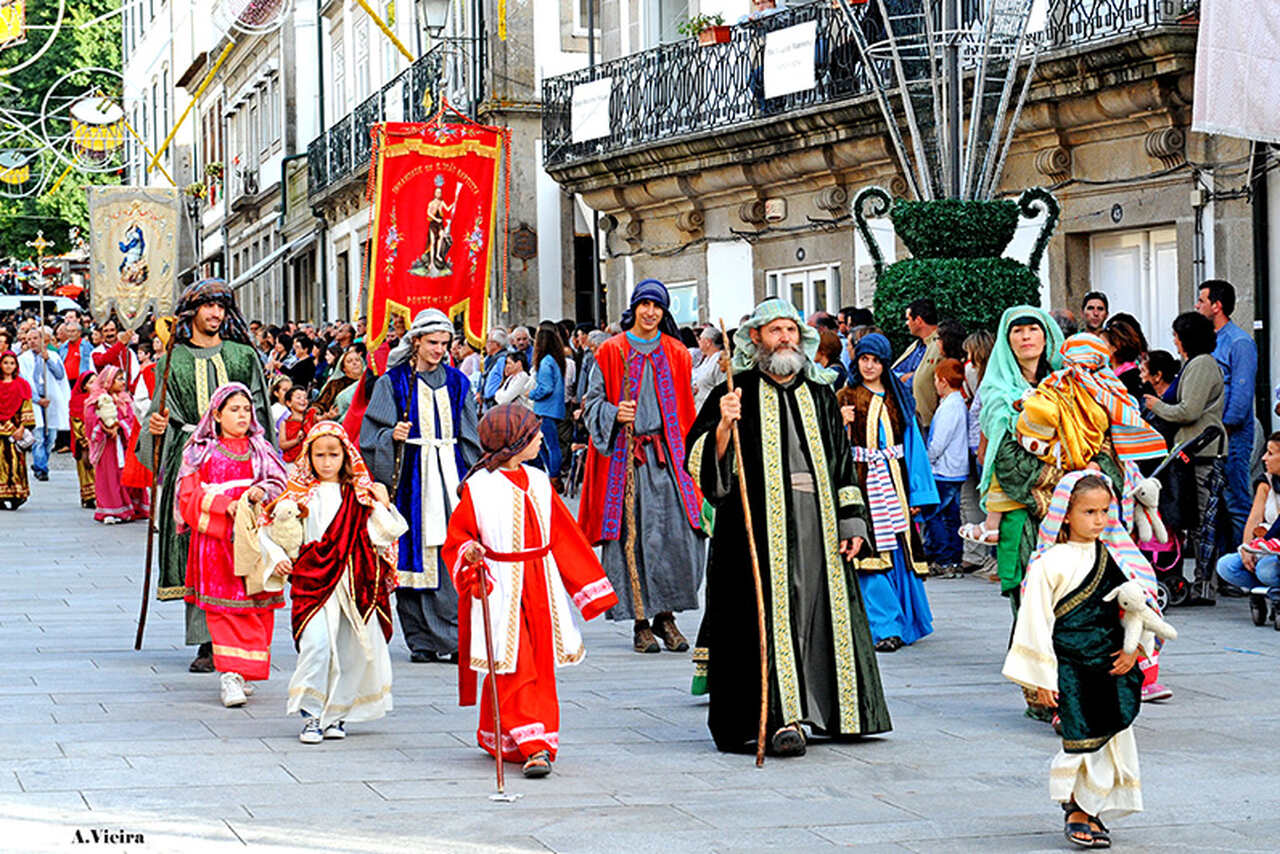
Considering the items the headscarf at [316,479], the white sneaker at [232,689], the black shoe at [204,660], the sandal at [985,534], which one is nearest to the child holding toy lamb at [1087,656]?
the sandal at [985,534]

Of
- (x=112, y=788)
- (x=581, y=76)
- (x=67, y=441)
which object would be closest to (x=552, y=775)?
(x=112, y=788)

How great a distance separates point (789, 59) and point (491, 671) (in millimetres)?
13437

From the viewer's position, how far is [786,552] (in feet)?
27.1

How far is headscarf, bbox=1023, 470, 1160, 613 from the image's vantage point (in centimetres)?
727

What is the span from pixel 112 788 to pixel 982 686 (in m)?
4.01

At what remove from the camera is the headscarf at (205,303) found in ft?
35.7

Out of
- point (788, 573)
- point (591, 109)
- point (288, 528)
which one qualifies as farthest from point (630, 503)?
point (591, 109)

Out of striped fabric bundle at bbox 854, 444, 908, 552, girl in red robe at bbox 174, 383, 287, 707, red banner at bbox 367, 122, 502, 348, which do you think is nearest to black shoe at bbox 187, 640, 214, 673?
girl in red robe at bbox 174, 383, 287, 707

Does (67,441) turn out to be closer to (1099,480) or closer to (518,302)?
(518,302)

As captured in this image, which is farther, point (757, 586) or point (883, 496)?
point (883, 496)

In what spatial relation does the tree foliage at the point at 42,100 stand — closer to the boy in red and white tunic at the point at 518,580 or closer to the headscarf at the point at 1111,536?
the boy in red and white tunic at the point at 518,580

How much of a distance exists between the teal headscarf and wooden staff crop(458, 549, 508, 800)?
225 centimetres

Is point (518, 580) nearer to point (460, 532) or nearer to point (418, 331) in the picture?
point (460, 532)

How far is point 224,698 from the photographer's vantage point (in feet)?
30.8
